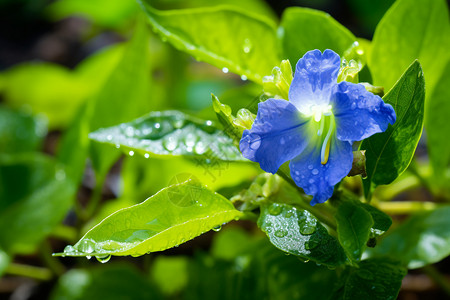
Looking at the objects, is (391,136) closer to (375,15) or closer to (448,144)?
(448,144)

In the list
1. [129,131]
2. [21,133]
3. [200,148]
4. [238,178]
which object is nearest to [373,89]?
[200,148]

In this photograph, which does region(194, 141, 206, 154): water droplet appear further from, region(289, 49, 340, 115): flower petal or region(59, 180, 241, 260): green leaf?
region(289, 49, 340, 115): flower petal

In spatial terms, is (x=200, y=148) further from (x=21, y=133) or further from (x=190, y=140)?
(x=21, y=133)

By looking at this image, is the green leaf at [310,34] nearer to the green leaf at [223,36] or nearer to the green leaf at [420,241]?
the green leaf at [223,36]

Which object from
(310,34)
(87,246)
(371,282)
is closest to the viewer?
(87,246)

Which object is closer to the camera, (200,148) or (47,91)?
(200,148)

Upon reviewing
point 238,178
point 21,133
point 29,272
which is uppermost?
point 238,178
